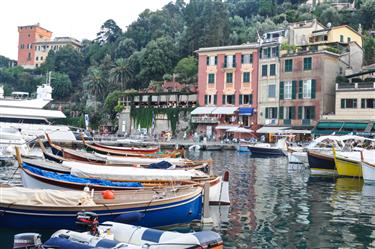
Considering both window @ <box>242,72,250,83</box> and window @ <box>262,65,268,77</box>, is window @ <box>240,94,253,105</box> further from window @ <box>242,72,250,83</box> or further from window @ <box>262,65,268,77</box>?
window @ <box>262,65,268,77</box>

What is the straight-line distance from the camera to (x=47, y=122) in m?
61.3

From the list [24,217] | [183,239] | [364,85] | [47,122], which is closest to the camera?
[183,239]

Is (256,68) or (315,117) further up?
(256,68)

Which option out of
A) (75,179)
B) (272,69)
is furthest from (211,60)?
(75,179)

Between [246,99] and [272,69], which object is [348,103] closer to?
[272,69]

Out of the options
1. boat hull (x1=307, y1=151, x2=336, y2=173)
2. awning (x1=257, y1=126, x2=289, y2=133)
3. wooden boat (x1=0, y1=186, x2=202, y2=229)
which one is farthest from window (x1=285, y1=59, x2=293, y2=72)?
wooden boat (x1=0, y1=186, x2=202, y2=229)

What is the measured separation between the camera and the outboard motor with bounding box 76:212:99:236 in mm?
11624

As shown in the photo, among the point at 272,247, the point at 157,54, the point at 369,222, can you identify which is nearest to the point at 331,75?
the point at 157,54

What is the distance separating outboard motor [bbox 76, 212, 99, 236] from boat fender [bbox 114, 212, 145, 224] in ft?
5.34

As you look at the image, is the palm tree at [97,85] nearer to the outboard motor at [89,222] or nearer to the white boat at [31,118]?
the white boat at [31,118]

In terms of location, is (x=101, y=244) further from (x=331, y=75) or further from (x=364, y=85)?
(x=331, y=75)

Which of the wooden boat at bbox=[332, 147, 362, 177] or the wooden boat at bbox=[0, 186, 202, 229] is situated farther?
the wooden boat at bbox=[332, 147, 362, 177]

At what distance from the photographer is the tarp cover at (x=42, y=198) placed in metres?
13.6

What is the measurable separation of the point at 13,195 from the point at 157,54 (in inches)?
2904
